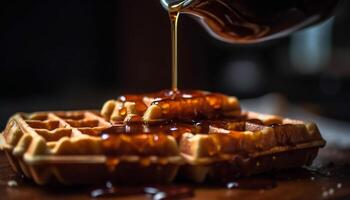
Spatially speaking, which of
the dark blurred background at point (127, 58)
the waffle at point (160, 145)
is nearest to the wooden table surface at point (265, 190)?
the waffle at point (160, 145)

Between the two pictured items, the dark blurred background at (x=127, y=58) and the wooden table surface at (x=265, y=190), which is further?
the dark blurred background at (x=127, y=58)

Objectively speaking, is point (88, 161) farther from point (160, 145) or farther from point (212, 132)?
point (212, 132)

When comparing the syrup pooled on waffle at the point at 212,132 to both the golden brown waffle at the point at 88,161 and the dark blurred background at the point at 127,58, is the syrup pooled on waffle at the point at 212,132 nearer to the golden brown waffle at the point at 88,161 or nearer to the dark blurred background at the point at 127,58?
the golden brown waffle at the point at 88,161

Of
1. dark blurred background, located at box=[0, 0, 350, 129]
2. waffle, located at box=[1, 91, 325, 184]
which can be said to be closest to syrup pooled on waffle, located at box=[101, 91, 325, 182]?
waffle, located at box=[1, 91, 325, 184]

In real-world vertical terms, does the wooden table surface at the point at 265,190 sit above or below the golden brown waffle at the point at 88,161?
below

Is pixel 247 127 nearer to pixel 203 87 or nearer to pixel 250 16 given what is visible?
pixel 250 16

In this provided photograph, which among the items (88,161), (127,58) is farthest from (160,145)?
(127,58)
